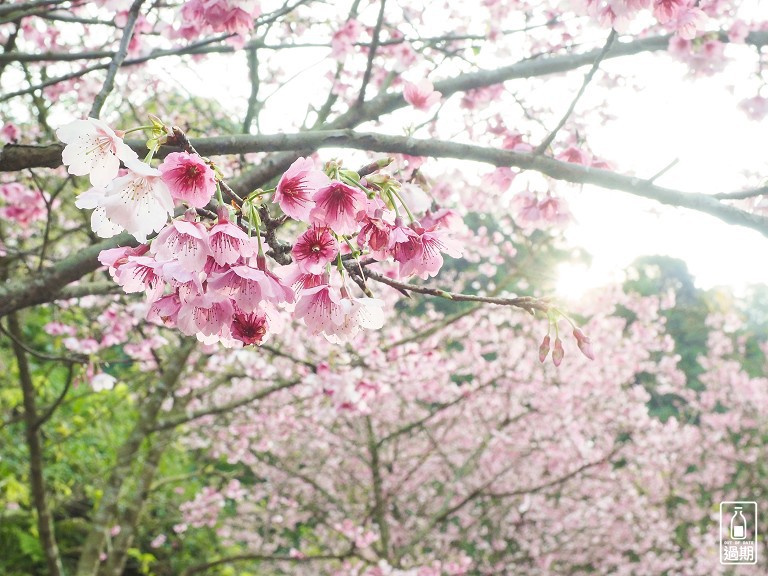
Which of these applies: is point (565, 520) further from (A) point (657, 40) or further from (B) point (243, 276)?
(B) point (243, 276)

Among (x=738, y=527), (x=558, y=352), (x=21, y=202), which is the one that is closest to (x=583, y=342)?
(x=558, y=352)

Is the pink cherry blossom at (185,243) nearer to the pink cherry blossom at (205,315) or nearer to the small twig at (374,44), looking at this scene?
the pink cherry blossom at (205,315)

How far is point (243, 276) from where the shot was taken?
92cm

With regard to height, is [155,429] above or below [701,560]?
below

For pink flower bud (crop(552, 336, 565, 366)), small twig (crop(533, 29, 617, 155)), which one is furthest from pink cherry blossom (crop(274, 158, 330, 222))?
small twig (crop(533, 29, 617, 155))

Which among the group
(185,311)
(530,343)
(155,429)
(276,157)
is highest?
(530,343)

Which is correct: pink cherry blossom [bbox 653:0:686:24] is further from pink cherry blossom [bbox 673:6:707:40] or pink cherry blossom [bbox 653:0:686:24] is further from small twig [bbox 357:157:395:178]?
small twig [bbox 357:157:395:178]

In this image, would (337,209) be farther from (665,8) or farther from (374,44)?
(665,8)

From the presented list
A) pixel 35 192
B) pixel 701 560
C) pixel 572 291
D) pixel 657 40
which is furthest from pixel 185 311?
pixel 701 560

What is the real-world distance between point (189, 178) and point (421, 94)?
59.7 inches

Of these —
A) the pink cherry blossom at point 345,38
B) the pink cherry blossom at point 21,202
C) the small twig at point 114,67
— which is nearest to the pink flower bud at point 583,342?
the small twig at point 114,67

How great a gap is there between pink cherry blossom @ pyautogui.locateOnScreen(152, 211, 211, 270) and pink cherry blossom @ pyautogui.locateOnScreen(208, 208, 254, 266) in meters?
0.01

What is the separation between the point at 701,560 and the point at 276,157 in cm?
927

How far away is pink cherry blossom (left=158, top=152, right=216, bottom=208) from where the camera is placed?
3.10 feet
